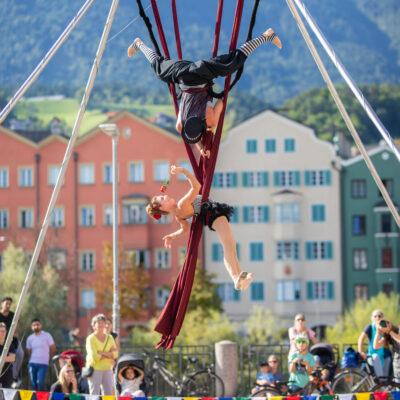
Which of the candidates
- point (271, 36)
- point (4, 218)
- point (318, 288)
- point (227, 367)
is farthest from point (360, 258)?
point (271, 36)

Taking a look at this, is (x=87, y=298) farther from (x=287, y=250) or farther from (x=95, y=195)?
(x=287, y=250)

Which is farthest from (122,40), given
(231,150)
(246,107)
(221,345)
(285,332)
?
(221,345)

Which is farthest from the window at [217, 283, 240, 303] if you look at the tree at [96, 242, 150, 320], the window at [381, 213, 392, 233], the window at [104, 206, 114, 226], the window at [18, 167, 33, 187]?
the window at [18, 167, 33, 187]

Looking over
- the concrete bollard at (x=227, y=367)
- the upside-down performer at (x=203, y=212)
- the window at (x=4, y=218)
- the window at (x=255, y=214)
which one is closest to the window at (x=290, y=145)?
the window at (x=255, y=214)

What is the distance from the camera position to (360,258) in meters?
48.2

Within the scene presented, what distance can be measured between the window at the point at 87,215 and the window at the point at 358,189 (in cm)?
1390

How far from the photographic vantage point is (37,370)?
13609 mm

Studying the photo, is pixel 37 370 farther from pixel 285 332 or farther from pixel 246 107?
pixel 246 107

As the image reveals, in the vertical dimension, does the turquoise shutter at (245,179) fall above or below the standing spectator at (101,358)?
above

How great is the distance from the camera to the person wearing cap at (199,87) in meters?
8.60

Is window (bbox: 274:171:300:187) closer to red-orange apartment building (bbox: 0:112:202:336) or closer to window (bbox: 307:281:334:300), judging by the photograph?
red-orange apartment building (bbox: 0:112:202:336)

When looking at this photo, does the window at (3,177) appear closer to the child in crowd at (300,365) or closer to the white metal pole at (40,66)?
the child in crowd at (300,365)

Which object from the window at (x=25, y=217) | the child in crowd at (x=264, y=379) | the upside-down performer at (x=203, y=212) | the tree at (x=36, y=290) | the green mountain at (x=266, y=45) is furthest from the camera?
the green mountain at (x=266, y=45)

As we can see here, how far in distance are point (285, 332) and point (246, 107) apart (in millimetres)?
52307
